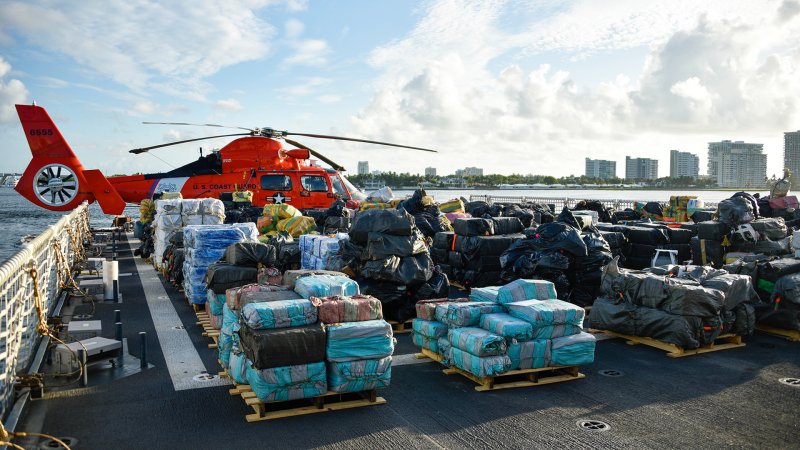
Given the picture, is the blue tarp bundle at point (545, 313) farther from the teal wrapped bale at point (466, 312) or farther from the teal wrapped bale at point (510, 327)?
the teal wrapped bale at point (466, 312)

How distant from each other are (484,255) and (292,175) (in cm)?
1293

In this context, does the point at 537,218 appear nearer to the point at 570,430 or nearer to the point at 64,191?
the point at 570,430

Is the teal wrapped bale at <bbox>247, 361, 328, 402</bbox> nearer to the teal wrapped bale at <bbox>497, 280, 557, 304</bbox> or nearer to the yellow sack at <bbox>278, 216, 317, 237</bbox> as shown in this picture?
the teal wrapped bale at <bbox>497, 280, 557, 304</bbox>

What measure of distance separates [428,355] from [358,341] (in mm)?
2092

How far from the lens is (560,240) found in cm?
1066

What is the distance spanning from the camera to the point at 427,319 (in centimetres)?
773

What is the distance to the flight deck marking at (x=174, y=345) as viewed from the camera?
7000mm

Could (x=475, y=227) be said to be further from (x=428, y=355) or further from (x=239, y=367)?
(x=239, y=367)

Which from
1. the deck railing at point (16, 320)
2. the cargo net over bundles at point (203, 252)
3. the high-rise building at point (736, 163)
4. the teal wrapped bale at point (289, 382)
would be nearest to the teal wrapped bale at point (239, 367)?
the teal wrapped bale at point (289, 382)

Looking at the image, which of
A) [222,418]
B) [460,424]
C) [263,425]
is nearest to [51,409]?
[222,418]

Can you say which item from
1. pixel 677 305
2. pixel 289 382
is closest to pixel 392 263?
pixel 289 382

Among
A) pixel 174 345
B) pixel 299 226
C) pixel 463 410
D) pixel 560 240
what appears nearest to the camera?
pixel 463 410

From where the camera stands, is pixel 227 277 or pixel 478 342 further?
pixel 227 277

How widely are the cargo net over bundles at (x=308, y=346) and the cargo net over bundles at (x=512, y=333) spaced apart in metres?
1.15
